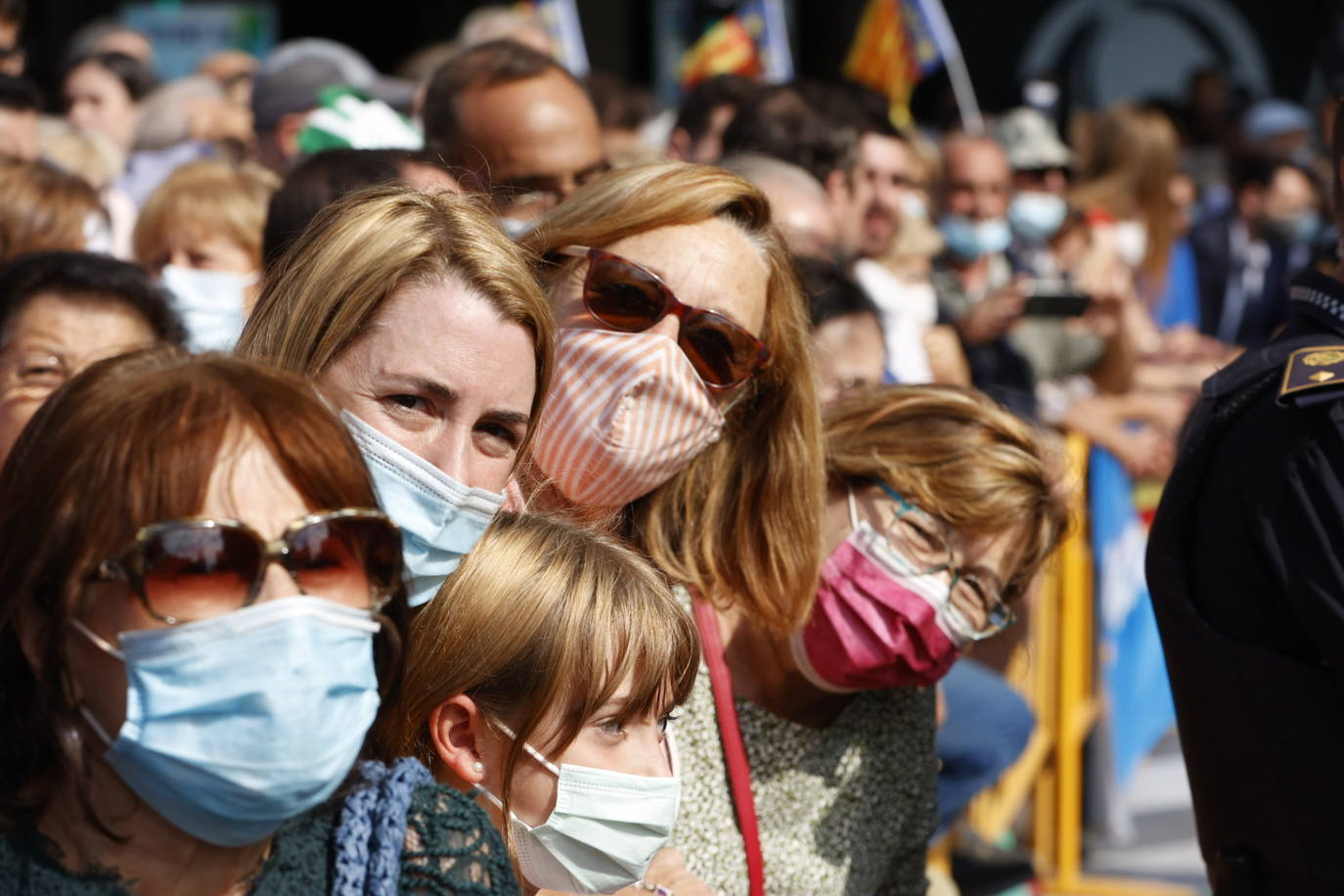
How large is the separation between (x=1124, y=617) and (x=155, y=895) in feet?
17.5

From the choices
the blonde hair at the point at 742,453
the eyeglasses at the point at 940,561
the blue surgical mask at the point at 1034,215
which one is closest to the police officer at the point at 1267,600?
the eyeglasses at the point at 940,561

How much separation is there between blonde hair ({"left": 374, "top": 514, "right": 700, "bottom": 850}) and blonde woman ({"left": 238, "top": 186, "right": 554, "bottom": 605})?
65mm

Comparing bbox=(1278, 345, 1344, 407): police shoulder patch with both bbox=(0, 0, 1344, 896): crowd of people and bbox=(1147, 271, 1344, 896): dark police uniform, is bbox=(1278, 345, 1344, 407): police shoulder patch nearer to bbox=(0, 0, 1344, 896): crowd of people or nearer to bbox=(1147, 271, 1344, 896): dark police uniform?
bbox=(1147, 271, 1344, 896): dark police uniform

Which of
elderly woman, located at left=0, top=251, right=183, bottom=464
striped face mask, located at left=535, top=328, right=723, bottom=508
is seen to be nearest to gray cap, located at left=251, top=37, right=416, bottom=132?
elderly woman, located at left=0, top=251, right=183, bottom=464

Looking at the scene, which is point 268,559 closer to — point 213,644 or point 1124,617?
point 213,644

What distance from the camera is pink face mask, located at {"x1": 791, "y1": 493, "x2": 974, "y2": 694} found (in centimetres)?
298

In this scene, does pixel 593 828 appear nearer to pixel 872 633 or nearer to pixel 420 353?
pixel 420 353

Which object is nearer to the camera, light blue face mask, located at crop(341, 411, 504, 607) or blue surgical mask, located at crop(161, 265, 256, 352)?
light blue face mask, located at crop(341, 411, 504, 607)

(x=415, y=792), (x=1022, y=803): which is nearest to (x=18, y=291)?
(x=415, y=792)

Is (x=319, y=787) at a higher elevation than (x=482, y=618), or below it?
higher

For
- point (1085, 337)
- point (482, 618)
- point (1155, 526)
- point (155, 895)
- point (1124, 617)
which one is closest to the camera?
point (155, 895)

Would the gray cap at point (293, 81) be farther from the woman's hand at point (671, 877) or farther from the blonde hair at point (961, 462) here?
the woman's hand at point (671, 877)

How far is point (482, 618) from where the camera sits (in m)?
2.33

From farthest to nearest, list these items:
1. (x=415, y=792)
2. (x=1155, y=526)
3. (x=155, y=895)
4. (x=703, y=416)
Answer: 1. (x=1155, y=526)
2. (x=703, y=416)
3. (x=415, y=792)
4. (x=155, y=895)
